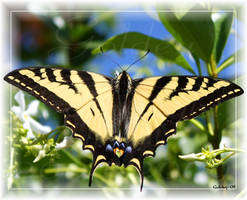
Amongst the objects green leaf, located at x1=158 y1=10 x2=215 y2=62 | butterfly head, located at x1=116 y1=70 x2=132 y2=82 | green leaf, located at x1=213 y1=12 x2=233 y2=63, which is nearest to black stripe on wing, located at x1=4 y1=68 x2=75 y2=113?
butterfly head, located at x1=116 y1=70 x2=132 y2=82

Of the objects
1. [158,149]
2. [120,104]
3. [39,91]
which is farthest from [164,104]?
[39,91]

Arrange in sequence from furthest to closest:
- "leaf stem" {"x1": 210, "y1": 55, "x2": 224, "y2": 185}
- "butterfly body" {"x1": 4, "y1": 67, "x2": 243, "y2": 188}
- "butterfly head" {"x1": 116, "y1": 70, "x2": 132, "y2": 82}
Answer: "butterfly head" {"x1": 116, "y1": 70, "x2": 132, "y2": 82}
"butterfly body" {"x1": 4, "y1": 67, "x2": 243, "y2": 188}
"leaf stem" {"x1": 210, "y1": 55, "x2": 224, "y2": 185}

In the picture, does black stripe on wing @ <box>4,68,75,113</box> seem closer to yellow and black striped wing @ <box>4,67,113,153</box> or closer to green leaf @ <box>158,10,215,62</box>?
yellow and black striped wing @ <box>4,67,113,153</box>

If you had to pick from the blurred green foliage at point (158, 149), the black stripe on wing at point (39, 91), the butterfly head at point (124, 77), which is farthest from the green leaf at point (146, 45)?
the black stripe on wing at point (39, 91)

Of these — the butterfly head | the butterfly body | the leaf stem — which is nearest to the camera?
the leaf stem

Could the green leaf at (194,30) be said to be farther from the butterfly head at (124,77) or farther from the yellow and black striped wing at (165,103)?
the butterfly head at (124,77)

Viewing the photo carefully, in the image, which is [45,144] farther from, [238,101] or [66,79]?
[238,101]

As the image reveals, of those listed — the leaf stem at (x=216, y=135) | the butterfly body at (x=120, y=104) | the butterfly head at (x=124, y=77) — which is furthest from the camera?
the butterfly head at (x=124, y=77)
